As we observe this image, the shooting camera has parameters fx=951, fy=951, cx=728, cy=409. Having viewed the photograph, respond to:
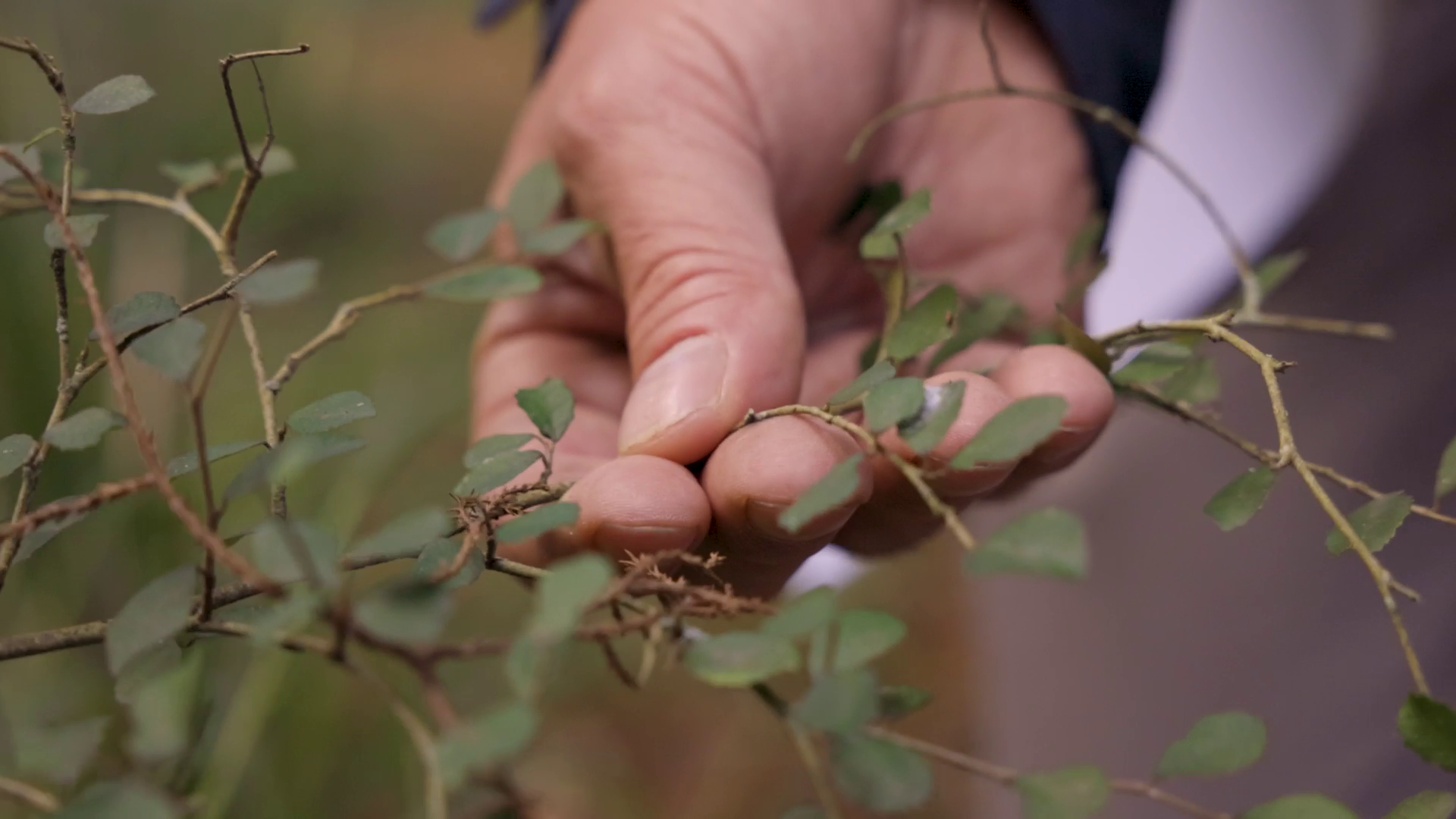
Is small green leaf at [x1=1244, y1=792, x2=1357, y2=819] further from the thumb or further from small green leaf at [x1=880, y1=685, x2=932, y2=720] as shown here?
the thumb

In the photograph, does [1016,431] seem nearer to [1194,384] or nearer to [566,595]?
[566,595]

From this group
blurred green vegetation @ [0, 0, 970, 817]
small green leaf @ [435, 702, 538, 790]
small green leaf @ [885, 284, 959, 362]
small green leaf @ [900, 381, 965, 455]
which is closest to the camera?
small green leaf @ [435, 702, 538, 790]

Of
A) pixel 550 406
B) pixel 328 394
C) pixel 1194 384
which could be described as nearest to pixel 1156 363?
pixel 1194 384

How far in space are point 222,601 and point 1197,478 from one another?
1.08 meters

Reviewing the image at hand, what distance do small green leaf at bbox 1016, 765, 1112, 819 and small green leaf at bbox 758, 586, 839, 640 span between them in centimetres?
6

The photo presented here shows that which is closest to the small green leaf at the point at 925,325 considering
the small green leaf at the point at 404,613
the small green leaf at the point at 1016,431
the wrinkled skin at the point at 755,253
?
the wrinkled skin at the point at 755,253

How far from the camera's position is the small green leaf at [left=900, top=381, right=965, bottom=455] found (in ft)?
0.89

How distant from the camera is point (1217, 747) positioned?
9.4 inches

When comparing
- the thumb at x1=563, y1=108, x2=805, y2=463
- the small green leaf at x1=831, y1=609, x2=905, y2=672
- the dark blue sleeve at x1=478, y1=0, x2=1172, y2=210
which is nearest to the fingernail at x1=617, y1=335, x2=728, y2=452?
the thumb at x1=563, y1=108, x2=805, y2=463

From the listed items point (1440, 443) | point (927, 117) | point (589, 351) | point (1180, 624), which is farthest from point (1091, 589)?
point (589, 351)

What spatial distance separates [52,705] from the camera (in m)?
0.45

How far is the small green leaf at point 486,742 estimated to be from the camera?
0.17 metres

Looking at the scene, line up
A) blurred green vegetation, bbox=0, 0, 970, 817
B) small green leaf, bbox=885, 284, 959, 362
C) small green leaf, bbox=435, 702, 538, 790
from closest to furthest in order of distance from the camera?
small green leaf, bbox=435, 702, 538, 790 → small green leaf, bbox=885, 284, 959, 362 → blurred green vegetation, bbox=0, 0, 970, 817

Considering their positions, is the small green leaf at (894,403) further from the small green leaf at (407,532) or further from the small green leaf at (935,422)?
the small green leaf at (407,532)
